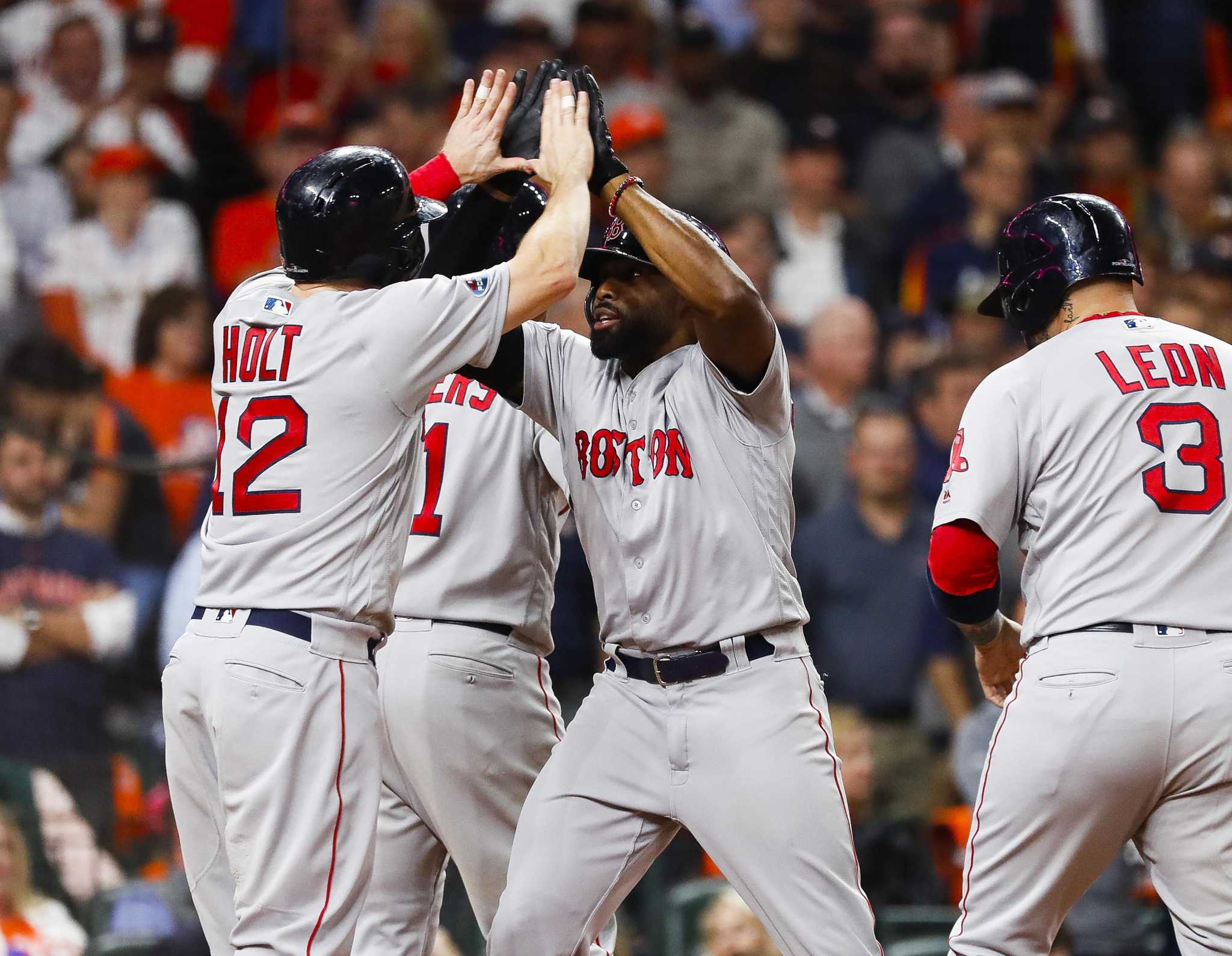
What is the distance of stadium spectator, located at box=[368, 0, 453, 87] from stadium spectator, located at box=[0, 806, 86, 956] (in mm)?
5325

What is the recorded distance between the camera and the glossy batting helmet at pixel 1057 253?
13.9 ft

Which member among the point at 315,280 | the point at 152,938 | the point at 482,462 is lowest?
the point at 152,938

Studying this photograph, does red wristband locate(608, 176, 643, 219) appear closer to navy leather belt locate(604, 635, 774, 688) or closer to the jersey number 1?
the jersey number 1

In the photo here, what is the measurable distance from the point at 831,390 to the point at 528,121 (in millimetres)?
3842

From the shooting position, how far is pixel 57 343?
24.9 ft

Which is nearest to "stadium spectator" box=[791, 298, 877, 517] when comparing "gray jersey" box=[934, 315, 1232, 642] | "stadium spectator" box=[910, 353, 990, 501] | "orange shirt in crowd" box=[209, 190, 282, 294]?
"stadium spectator" box=[910, 353, 990, 501]

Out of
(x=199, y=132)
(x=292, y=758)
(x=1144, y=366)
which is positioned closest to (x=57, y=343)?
(x=199, y=132)

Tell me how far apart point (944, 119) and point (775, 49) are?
1077mm

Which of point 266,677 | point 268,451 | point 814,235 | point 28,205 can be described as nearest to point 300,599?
point 266,677

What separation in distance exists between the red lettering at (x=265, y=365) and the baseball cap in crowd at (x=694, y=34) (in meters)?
6.28

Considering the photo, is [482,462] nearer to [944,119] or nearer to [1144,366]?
[1144,366]

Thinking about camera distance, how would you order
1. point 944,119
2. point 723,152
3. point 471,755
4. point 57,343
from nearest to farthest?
point 471,755
point 57,343
point 723,152
point 944,119

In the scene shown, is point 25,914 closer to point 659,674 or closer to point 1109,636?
point 659,674

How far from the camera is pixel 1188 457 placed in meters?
4.00
